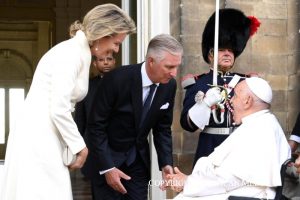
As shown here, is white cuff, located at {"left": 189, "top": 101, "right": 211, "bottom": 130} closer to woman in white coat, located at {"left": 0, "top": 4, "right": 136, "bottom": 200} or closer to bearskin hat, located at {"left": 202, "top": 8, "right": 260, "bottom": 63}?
bearskin hat, located at {"left": 202, "top": 8, "right": 260, "bottom": 63}

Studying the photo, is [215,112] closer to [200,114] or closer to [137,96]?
[200,114]

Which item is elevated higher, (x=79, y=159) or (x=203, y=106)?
(x=203, y=106)

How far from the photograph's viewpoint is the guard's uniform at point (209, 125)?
4.02 metres

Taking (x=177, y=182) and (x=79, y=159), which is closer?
(x=79, y=159)

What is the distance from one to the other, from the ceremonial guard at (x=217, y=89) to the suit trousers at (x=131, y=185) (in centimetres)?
41

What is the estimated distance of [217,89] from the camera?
3.75 metres

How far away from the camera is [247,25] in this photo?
4332 millimetres

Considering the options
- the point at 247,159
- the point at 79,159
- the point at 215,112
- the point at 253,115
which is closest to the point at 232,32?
the point at 215,112

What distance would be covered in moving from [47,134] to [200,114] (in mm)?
1030

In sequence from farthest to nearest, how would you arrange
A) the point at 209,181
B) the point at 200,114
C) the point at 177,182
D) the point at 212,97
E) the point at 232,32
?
the point at 232,32
the point at 200,114
the point at 212,97
the point at 177,182
the point at 209,181

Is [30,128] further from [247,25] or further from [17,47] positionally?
[17,47]

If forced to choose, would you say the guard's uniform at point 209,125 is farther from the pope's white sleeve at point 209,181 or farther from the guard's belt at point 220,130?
the pope's white sleeve at point 209,181

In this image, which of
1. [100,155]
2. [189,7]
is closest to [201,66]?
[189,7]

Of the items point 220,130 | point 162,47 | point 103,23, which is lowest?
point 220,130
